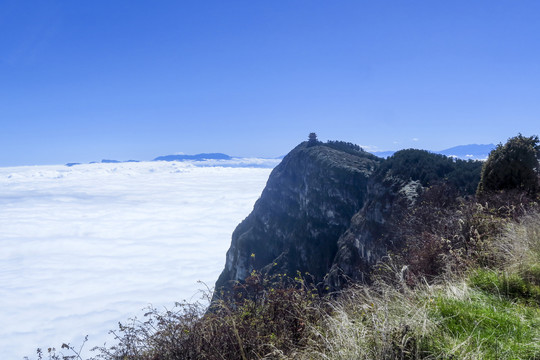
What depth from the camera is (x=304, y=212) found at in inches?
2761

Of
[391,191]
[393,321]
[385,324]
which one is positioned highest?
[385,324]

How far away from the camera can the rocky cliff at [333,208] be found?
1288 inches

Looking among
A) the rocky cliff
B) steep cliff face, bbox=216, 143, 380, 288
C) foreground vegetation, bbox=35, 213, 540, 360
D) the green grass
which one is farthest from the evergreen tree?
steep cliff face, bbox=216, 143, 380, 288

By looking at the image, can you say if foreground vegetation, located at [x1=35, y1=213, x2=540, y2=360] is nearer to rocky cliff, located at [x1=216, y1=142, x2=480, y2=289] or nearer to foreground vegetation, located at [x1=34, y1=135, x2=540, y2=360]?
foreground vegetation, located at [x1=34, y1=135, x2=540, y2=360]

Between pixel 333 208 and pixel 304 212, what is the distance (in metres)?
10.4

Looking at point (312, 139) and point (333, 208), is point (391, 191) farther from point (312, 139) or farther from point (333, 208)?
point (312, 139)

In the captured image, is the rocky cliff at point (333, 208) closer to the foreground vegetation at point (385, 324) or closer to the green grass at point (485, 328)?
the foreground vegetation at point (385, 324)

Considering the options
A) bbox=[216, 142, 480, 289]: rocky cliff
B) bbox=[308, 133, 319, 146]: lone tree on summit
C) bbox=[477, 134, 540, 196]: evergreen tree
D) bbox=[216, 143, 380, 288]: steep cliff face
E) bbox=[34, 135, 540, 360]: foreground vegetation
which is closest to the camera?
bbox=[34, 135, 540, 360]: foreground vegetation

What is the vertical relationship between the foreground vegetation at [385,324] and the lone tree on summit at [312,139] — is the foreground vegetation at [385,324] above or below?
below

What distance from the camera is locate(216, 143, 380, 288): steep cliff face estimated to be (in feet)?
192

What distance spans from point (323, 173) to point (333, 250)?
1637 cm

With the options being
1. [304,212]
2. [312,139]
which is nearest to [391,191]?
[304,212]

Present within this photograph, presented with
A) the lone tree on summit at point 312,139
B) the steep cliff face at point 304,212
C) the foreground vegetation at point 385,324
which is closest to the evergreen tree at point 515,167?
the foreground vegetation at point 385,324

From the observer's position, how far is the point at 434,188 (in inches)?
727
